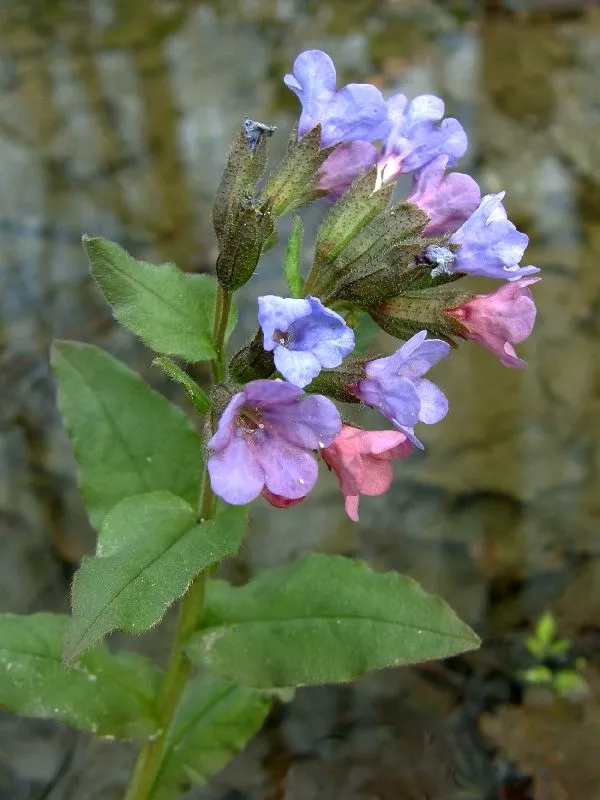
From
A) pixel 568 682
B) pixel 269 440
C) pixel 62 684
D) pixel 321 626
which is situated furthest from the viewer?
pixel 568 682

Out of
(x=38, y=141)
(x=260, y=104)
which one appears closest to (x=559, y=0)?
(x=260, y=104)

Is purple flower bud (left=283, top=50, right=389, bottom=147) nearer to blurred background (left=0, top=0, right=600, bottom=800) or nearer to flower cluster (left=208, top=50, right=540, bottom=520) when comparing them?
flower cluster (left=208, top=50, right=540, bottom=520)

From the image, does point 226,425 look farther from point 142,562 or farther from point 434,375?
point 434,375

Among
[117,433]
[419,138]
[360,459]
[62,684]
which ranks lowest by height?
[62,684]

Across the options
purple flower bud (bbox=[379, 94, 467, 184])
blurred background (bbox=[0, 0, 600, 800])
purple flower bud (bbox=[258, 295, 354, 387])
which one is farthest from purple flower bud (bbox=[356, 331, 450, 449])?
blurred background (bbox=[0, 0, 600, 800])

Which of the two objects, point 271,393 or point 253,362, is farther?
point 253,362

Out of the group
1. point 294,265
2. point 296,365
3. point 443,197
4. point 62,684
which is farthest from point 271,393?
point 62,684

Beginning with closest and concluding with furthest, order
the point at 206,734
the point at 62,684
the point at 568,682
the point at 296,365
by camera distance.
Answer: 1. the point at 296,365
2. the point at 62,684
3. the point at 206,734
4. the point at 568,682

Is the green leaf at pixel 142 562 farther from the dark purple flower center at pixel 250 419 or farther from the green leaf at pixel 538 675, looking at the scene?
the green leaf at pixel 538 675
